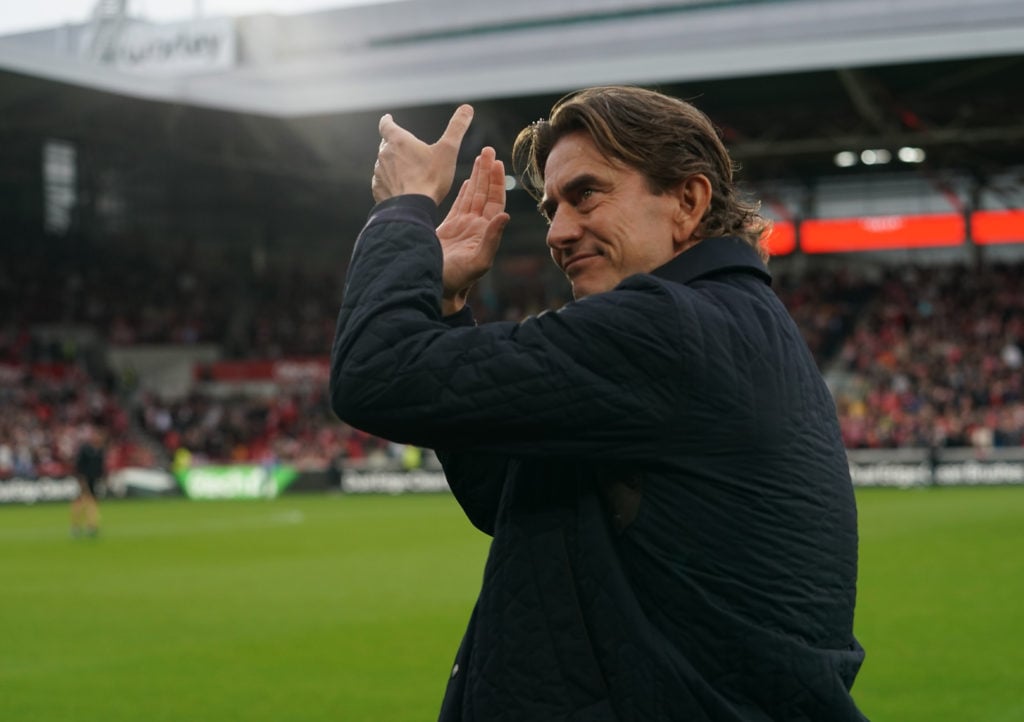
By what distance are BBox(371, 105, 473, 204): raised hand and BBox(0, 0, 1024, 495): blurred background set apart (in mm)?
31864

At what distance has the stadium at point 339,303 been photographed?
12109 mm

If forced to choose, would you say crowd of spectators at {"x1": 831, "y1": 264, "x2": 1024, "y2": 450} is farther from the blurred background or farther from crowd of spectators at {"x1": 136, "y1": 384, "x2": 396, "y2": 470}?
crowd of spectators at {"x1": 136, "y1": 384, "x2": 396, "y2": 470}

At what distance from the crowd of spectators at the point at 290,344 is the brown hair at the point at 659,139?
30.9 m

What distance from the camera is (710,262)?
257 centimetres

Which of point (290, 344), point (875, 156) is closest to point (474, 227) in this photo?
point (875, 156)

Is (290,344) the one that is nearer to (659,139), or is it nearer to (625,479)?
(659,139)

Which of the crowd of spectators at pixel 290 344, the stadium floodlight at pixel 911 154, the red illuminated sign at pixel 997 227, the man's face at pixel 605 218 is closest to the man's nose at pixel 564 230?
the man's face at pixel 605 218

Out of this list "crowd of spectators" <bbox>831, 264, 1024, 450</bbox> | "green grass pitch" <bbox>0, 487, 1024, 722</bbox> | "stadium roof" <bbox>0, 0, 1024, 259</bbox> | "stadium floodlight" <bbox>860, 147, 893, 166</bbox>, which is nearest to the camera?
"green grass pitch" <bbox>0, 487, 1024, 722</bbox>

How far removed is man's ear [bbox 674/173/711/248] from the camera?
104 inches

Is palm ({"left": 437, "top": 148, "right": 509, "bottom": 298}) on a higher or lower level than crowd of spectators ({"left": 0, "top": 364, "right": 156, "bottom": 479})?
higher

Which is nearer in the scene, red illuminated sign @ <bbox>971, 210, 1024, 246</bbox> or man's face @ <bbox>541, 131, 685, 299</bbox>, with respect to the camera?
man's face @ <bbox>541, 131, 685, 299</bbox>

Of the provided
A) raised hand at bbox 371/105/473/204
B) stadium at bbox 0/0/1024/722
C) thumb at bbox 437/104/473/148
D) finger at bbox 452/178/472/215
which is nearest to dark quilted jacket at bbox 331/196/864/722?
raised hand at bbox 371/105/473/204

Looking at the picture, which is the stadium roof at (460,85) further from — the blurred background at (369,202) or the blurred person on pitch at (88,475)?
the blurred person on pitch at (88,475)

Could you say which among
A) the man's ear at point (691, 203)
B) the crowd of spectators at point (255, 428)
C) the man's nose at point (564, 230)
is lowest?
the crowd of spectators at point (255, 428)
